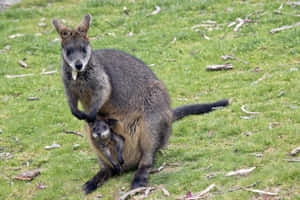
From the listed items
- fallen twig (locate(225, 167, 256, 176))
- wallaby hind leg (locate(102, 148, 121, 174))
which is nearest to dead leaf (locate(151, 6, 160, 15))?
wallaby hind leg (locate(102, 148, 121, 174))

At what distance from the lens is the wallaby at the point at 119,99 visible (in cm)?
562

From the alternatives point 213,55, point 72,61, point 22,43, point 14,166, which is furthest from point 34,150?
point 22,43

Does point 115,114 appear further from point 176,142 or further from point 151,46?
point 151,46

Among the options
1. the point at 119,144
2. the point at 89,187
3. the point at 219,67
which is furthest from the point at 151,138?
the point at 219,67

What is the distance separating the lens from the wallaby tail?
Answer: 7.38m

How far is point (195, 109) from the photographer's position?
7.39 metres

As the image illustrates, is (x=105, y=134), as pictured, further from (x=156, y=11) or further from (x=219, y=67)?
(x=156, y=11)

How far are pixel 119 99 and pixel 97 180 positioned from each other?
1.10 meters

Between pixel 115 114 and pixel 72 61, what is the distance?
3.31 feet

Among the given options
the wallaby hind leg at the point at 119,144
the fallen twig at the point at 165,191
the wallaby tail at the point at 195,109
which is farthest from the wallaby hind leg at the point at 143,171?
the wallaby tail at the point at 195,109

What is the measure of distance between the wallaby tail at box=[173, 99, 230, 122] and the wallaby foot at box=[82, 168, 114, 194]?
1.79 metres

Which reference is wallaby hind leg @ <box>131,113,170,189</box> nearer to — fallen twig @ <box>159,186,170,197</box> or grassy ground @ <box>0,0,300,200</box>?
grassy ground @ <box>0,0,300,200</box>

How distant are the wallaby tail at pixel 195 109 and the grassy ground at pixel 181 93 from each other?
11 centimetres

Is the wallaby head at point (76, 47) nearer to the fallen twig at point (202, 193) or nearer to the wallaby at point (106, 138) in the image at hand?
the wallaby at point (106, 138)
